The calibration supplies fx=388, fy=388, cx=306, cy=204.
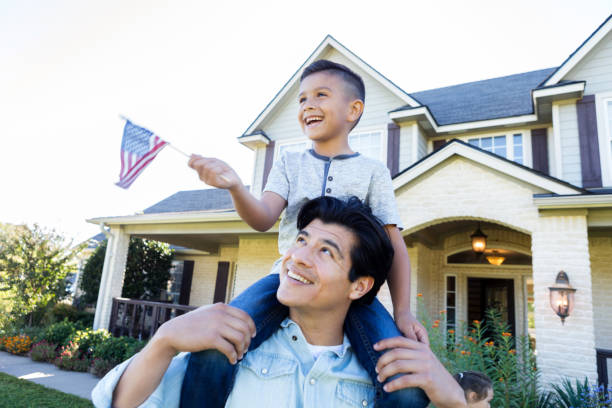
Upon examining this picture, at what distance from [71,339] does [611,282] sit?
11.2m

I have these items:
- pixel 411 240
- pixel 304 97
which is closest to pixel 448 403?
pixel 304 97

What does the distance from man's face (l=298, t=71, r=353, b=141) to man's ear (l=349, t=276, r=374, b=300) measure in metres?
0.73

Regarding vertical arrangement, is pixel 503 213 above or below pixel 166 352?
above

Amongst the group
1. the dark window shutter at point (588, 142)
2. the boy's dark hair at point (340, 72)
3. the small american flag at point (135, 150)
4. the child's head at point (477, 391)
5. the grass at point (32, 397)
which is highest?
the dark window shutter at point (588, 142)

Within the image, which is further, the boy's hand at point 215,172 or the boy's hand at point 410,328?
the boy's hand at point 410,328

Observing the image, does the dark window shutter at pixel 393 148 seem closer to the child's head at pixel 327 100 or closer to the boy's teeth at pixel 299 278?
the child's head at pixel 327 100

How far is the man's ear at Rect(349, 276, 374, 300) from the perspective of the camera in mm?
1499

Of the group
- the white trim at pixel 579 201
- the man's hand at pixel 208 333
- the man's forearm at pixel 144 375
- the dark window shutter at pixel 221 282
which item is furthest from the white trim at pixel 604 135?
the dark window shutter at pixel 221 282

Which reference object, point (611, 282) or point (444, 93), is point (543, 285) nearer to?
point (611, 282)

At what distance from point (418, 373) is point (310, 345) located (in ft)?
1.43

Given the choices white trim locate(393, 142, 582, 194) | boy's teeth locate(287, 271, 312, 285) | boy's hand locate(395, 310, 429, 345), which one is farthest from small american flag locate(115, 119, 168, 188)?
white trim locate(393, 142, 582, 194)

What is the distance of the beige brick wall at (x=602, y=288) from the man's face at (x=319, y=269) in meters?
7.85

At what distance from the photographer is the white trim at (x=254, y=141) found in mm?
10859

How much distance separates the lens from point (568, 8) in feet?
24.1
